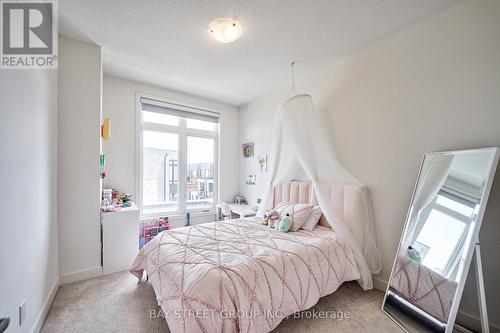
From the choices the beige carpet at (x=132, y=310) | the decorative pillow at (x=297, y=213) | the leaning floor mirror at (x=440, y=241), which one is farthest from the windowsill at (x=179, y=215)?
the leaning floor mirror at (x=440, y=241)

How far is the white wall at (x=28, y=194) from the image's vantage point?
1.22 m

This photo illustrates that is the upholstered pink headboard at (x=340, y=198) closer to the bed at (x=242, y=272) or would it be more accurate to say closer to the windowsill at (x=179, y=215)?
the bed at (x=242, y=272)

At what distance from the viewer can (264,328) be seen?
4.82ft

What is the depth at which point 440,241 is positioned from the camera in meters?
1.70

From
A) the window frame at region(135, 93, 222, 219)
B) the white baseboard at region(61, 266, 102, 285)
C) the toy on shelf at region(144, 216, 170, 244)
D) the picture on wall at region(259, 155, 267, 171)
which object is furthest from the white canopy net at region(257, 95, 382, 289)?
the white baseboard at region(61, 266, 102, 285)

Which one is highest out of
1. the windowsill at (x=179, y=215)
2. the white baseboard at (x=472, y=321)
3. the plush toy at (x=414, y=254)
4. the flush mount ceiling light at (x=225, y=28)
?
the flush mount ceiling light at (x=225, y=28)

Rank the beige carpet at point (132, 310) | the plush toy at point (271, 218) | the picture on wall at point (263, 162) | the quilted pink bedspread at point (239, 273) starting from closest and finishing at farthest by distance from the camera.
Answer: the quilted pink bedspread at point (239, 273) < the beige carpet at point (132, 310) < the plush toy at point (271, 218) < the picture on wall at point (263, 162)

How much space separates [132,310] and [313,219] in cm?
210

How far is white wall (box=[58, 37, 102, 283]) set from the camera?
231 centimetres

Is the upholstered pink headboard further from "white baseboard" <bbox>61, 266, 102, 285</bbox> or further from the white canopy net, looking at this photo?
"white baseboard" <bbox>61, 266, 102, 285</bbox>

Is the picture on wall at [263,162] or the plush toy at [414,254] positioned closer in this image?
the plush toy at [414,254]

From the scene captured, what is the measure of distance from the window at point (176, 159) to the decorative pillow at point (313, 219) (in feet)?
7.79

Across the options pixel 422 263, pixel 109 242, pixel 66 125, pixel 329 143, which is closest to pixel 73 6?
pixel 66 125

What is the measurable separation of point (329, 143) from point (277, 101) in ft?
4.62
